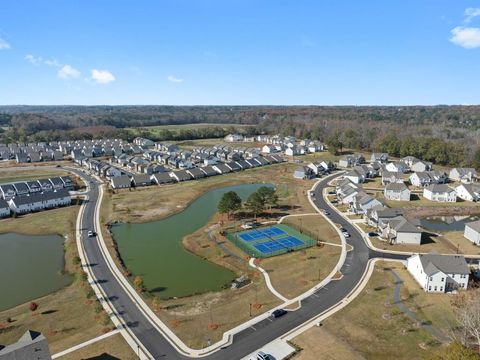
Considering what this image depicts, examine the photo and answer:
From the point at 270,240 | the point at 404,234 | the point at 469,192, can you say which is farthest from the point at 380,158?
the point at 270,240

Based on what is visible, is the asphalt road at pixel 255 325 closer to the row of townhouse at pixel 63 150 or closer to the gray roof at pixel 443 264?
the gray roof at pixel 443 264

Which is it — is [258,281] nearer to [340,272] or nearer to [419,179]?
[340,272]

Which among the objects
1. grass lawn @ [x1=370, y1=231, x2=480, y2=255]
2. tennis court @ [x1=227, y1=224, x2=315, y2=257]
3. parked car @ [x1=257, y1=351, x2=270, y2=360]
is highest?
grass lawn @ [x1=370, y1=231, x2=480, y2=255]

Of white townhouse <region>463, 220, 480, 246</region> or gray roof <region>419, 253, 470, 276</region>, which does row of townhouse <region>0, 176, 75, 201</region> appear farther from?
white townhouse <region>463, 220, 480, 246</region>

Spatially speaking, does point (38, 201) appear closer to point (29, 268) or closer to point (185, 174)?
point (29, 268)

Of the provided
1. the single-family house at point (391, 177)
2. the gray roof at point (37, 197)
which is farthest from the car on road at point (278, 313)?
the single-family house at point (391, 177)

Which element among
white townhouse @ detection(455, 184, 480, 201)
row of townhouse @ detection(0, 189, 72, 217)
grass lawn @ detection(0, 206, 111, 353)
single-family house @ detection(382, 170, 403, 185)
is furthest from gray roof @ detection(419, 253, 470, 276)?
row of townhouse @ detection(0, 189, 72, 217)
